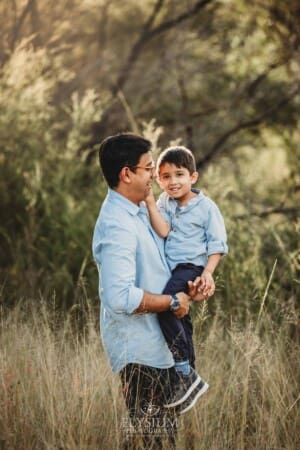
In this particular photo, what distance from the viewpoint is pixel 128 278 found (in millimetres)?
2750

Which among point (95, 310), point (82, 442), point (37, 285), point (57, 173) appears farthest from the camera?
point (57, 173)

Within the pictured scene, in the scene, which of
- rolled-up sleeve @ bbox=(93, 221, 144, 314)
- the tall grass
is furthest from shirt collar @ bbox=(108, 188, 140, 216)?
the tall grass

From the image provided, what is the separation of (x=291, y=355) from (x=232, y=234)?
6.27ft

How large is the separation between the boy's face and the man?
136 millimetres

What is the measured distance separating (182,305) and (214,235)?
1.20 ft

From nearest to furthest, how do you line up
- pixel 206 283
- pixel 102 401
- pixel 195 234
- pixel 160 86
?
pixel 206 283 < pixel 195 234 < pixel 102 401 < pixel 160 86

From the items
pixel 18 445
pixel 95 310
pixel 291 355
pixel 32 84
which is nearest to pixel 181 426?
pixel 18 445

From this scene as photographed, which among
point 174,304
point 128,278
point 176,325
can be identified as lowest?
point 176,325

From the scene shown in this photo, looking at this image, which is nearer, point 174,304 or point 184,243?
point 174,304

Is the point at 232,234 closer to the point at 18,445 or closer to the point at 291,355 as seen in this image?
the point at 291,355

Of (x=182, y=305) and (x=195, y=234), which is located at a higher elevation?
(x=195, y=234)

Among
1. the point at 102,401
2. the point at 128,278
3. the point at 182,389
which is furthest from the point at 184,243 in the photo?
the point at 102,401

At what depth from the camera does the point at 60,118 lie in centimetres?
909

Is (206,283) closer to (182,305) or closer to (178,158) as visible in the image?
(182,305)
